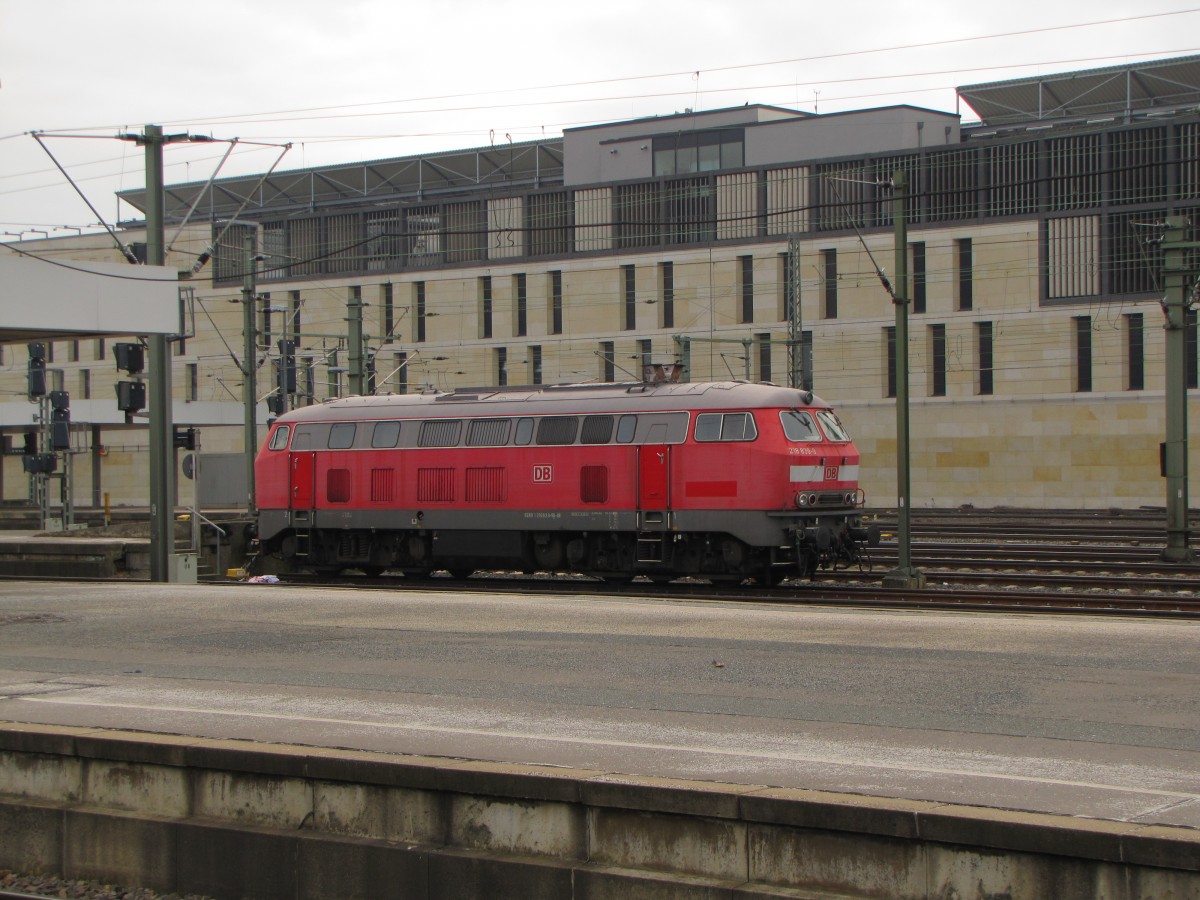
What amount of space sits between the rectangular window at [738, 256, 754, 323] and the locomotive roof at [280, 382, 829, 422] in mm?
36171

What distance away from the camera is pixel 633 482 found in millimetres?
25156

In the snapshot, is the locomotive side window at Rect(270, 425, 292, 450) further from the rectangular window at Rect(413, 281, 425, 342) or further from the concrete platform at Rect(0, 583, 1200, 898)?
the rectangular window at Rect(413, 281, 425, 342)

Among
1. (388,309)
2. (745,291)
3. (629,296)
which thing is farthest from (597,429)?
(388,309)

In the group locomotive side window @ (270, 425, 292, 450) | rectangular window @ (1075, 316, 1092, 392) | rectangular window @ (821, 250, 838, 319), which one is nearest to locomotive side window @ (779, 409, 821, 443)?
locomotive side window @ (270, 425, 292, 450)

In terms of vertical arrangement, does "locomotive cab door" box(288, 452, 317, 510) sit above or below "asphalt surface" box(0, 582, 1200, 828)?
above

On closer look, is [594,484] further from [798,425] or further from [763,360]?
[763,360]

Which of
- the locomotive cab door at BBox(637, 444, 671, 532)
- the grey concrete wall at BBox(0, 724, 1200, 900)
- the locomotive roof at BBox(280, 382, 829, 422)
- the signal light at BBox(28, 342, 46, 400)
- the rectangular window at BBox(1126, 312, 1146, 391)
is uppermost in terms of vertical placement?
the rectangular window at BBox(1126, 312, 1146, 391)

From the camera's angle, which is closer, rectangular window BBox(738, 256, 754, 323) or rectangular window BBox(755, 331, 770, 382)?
rectangular window BBox(755, 331, 770, 382)

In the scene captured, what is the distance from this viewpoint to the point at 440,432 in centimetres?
2736

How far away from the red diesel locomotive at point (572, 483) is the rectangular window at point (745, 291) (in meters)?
36.4

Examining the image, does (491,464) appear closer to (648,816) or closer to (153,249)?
(153,249)

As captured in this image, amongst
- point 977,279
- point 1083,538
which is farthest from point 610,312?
point 1083,538

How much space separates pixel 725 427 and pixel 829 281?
38.8 metres

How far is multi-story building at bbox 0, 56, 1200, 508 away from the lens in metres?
56.3
